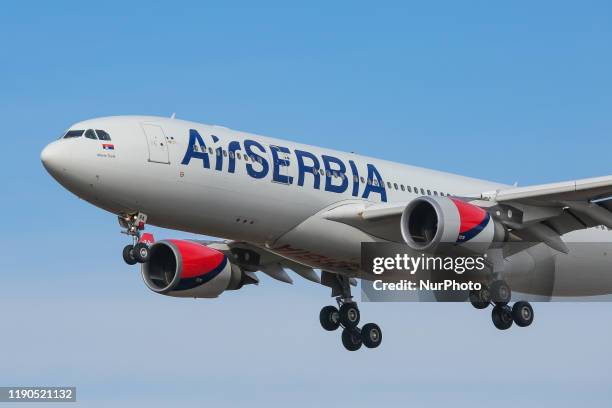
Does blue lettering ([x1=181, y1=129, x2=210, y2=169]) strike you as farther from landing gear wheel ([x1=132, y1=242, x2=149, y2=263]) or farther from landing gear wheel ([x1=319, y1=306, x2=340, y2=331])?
landing gear wheel ([x1=319, y1=306, x2=340, y2=331])

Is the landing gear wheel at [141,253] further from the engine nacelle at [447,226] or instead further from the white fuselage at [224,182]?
the engine nacelle at [447,226]

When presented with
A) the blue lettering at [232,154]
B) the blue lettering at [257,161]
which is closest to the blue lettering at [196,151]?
the blue lettering at [232,154]

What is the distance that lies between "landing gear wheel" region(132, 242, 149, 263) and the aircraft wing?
225 inches

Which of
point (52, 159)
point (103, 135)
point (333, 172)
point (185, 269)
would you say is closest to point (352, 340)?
point (185, 269)

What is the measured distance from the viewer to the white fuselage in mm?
39062

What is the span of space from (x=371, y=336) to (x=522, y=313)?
551cm

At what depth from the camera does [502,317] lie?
44625 mm

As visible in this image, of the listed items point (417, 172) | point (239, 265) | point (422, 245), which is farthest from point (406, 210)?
point (239, 265)

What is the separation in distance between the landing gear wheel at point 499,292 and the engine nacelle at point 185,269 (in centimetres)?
876

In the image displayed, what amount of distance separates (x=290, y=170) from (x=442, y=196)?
4.72m

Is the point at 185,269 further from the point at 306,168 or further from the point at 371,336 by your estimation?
the point at 371,336

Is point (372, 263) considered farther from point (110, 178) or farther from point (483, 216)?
point (110, 178)

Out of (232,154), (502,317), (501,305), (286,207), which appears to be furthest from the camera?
(502,317)

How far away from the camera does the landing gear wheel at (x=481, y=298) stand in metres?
43.9
